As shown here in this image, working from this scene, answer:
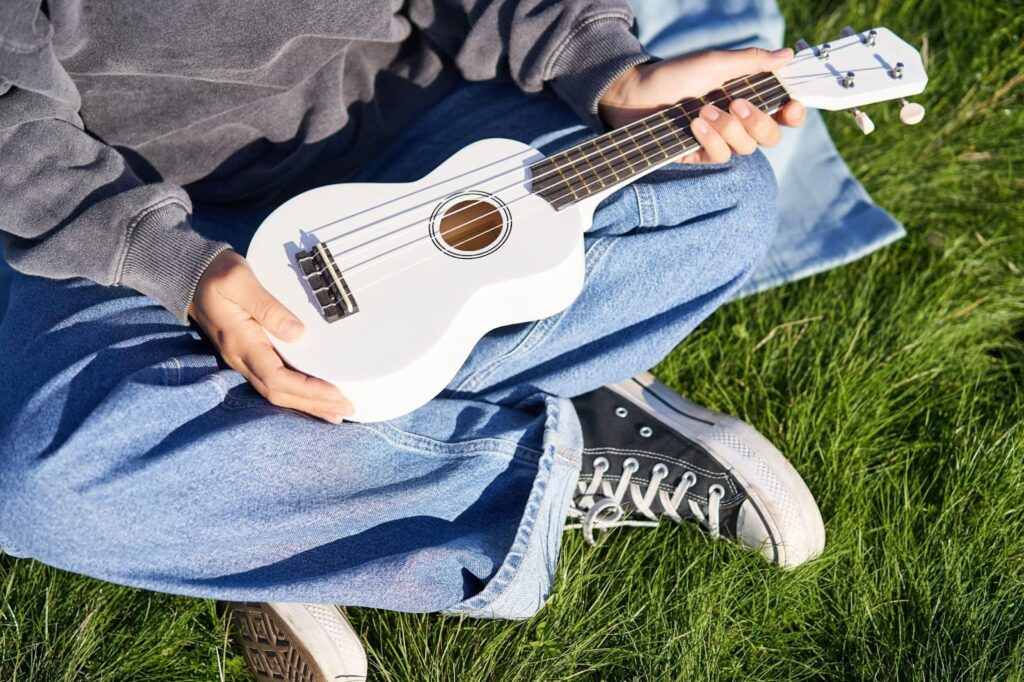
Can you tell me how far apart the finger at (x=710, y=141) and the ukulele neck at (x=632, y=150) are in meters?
0.02

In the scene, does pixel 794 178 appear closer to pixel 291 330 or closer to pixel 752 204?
pixel 752 204

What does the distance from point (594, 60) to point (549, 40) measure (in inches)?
4.3

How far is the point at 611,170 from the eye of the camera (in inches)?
72.3

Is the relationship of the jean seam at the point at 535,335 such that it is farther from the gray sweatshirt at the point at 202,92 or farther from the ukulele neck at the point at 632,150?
the gray sweatshirt at the point at 202,92

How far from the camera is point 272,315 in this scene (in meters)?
1.63

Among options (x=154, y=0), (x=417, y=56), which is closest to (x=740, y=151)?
(x=417, y=56)

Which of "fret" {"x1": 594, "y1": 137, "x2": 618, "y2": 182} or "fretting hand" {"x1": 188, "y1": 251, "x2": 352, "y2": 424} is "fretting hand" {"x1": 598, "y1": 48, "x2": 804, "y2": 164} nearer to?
"fret" {"x1": 594, "y1": 137, "x2": 618, "y2": 182}

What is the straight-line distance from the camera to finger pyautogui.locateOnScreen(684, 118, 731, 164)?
1.83 metres

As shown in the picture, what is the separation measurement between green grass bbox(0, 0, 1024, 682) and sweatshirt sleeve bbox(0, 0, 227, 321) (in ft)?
2.33

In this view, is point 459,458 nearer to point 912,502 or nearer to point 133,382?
point 133,382

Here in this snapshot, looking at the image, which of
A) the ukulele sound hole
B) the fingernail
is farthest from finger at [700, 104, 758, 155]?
the fingernail

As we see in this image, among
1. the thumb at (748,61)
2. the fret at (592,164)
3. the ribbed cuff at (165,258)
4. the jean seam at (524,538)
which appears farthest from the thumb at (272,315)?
the thumb at (748,61)

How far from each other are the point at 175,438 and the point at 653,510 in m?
1.02

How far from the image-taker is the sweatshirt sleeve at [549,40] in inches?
76.3
